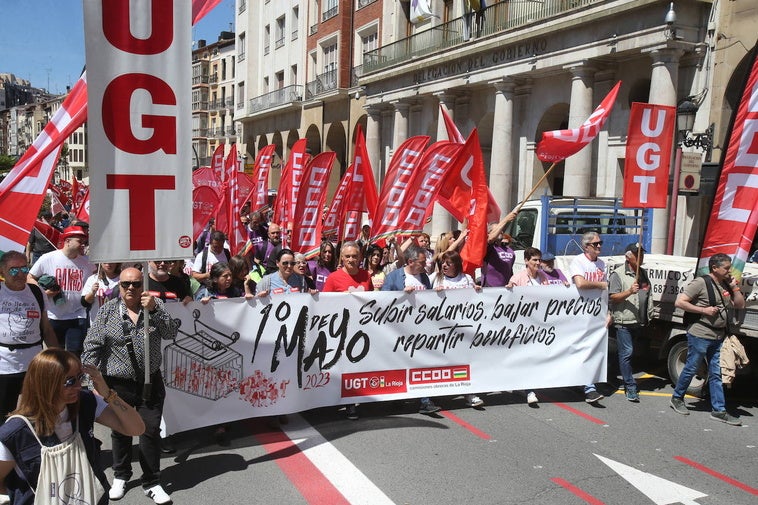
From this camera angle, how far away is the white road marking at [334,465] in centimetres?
488

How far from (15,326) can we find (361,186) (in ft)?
21.1

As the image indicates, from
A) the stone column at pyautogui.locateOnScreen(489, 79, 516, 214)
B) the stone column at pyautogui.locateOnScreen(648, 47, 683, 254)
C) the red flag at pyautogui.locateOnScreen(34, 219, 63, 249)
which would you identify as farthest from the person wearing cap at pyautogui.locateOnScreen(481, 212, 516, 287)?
the stone column at pyautogui.locateOnScreen(489, 79, 516, 214)

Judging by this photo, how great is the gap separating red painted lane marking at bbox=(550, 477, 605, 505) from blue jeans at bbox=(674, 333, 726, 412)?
8.39 ft

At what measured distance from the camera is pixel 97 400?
10.4ft

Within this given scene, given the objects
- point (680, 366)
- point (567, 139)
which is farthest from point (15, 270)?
point (680, 366)

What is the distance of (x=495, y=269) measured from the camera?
820 centimetres

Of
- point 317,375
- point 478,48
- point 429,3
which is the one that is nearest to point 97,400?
point 317,375

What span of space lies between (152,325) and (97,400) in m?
1.60

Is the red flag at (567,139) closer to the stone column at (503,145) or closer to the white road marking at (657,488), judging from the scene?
the white road marking at (657,488)

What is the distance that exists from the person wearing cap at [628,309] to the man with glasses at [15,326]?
5.76m

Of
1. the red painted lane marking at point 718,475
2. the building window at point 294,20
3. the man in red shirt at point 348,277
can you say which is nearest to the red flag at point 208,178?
the man in red shirt at point 348,277

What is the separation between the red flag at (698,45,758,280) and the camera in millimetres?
6922

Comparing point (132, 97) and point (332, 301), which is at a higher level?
point (132, 97)

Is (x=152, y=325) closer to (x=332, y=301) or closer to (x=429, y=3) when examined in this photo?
(x=332, y=301)
